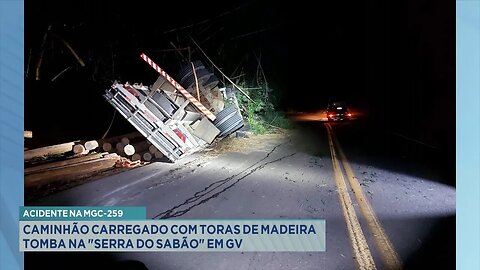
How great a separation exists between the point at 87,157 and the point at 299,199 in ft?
9.83

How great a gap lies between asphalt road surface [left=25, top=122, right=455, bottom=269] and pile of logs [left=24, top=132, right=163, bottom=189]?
31 centimetres

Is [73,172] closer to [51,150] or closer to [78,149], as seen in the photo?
[51,150]

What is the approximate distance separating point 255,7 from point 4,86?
2.23m

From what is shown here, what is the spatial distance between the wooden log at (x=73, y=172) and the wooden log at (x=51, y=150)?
236 millimetres

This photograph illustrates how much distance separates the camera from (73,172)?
411 cm

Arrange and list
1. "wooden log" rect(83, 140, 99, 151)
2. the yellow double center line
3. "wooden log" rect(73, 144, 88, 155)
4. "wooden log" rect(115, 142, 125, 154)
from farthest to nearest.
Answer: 1. "wooden log" rect(115, 142, 125, 154)
2. "wooden log" rect(83, 140, 99, 151)
3. "wooden log" rect(73, 144, 88, 155)
4. the yellow double center line

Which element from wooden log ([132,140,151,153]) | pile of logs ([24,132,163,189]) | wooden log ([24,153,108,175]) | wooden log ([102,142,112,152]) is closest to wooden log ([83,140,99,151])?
pile of logs ([24,132,163,189])

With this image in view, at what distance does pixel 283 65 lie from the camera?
14.1 ft

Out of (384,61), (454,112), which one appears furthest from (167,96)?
(454,112)

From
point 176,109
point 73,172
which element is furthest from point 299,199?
point 73,172

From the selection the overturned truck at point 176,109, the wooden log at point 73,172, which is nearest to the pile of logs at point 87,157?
the wooden log at point 73,172

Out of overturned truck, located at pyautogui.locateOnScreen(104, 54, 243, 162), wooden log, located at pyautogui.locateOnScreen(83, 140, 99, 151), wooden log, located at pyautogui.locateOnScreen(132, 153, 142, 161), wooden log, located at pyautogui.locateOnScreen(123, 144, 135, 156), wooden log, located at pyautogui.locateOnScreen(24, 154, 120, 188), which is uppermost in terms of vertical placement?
overturned truck, located at pyautogui.locateOnScreen(104, 54, 243, 162)

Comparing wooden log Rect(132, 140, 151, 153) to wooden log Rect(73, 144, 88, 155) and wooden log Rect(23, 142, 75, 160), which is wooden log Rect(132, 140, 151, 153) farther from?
wooden log Rect(23, 142, 75, 160)

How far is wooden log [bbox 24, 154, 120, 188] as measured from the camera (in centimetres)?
312
